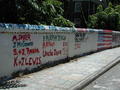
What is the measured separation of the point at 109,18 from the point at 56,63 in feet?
70.5

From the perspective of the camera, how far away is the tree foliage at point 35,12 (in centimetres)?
999

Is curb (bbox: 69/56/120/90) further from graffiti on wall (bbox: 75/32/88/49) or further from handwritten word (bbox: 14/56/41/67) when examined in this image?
graffiti on wall (bbox: 75/32/88/49)

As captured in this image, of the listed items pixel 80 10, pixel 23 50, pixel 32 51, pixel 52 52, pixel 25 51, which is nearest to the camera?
pixel 23 50

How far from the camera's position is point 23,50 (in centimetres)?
952

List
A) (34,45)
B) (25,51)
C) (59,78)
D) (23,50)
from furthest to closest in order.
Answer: (34,45) → (25,51) → (23,50) → (59,78)

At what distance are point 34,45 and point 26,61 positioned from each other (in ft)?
2.49

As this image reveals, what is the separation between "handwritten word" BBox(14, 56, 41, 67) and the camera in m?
9.22

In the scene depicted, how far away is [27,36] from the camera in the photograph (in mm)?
9758

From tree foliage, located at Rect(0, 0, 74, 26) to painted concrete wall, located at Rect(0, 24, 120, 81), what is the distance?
503 millimetres

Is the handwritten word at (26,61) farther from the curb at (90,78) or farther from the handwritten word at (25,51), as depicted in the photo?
the curb at (90,78)

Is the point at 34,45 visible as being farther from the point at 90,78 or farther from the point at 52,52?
the point at 90,78

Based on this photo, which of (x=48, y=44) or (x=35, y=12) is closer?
(x=35, y=12)

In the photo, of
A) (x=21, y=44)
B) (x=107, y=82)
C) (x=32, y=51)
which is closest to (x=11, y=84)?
(x=21, y=44)

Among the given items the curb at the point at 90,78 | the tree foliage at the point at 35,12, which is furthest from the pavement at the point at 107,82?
the tree foliage at the point at 35,12
